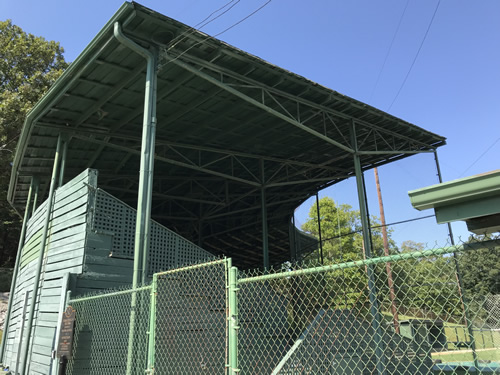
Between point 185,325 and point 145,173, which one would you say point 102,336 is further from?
point 145,173

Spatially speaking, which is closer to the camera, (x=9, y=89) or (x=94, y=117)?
(x=94, y=117)

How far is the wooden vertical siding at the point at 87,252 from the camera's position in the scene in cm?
779

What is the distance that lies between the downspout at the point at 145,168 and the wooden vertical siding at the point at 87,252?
4.86ft

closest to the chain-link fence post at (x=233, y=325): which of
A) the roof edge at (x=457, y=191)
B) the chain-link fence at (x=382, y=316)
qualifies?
the chain-link fence at (x=382, y=316)

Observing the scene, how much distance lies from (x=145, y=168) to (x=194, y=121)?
517 cm

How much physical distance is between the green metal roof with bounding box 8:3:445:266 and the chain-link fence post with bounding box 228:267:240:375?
554 centimetres

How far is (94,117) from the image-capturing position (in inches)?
436

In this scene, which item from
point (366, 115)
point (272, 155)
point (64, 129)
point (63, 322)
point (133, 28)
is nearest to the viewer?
point (63, 322)

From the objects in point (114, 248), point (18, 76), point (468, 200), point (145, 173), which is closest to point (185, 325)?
point (114, 248)

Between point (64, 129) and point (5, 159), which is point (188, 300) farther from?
point (5, 159)

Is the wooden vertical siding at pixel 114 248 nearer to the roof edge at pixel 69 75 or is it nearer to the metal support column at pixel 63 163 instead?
the roof edge at pixel 69 75

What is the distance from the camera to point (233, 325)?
3434mm

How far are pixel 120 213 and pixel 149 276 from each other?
1510 mm

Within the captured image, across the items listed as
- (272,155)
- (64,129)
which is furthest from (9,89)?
(272,155)
